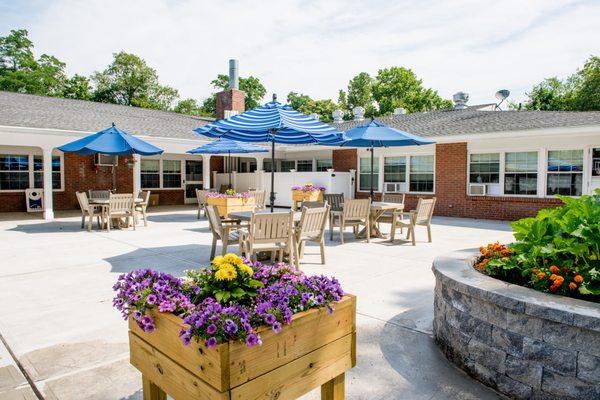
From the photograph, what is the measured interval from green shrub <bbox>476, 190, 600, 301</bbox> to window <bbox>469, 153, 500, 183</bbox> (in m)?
10.7

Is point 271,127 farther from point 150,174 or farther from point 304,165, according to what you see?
point 304,165

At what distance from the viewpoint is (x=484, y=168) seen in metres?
13.9

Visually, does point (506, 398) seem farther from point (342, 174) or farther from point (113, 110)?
point (113, 110)

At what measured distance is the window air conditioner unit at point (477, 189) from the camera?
13797 millimetres

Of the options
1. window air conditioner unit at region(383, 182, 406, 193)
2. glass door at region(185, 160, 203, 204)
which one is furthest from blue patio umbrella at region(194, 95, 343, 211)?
glass door at region(185, 160, 203, 204)

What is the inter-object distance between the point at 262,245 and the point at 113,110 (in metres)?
15.5

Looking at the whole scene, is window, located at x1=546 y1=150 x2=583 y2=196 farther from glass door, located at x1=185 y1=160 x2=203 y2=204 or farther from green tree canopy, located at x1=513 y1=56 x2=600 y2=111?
green tree canopy, located at x1=513 y1=56 x2=600 y2=111

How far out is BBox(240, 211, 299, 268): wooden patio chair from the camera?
5824 millimetres

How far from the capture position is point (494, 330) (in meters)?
2.81

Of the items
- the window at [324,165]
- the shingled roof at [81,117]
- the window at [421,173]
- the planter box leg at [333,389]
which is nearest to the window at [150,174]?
the shingled roof at [81,117]

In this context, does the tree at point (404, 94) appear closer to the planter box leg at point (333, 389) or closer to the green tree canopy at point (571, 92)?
the green tree canopy at point (571, 92)

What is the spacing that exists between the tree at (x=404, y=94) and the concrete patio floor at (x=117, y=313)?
37.8 meters

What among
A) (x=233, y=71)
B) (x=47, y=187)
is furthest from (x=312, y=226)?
(x=233, y=71)

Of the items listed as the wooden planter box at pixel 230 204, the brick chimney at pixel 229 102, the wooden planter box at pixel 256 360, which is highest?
the brick chimney at pixel 229 102
